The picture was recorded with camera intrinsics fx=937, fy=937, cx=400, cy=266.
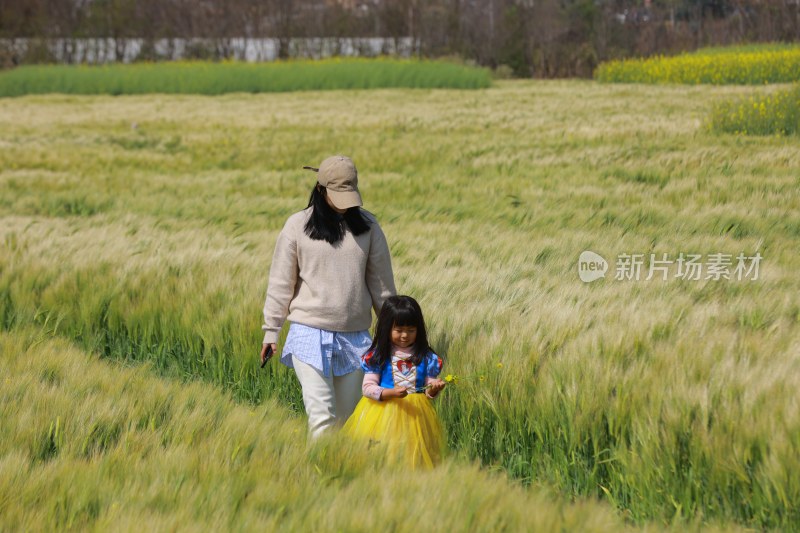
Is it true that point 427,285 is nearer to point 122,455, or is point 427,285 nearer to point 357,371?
point 357,371

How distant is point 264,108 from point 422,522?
19796 mm

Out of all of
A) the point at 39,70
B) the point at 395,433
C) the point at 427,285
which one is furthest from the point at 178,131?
the point at 39,70

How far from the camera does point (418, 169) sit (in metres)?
9.58

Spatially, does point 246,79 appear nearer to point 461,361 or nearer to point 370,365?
point 461,361

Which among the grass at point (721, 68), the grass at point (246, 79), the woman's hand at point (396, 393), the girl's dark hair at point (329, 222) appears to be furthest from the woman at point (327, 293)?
the grass at point (246, 79)

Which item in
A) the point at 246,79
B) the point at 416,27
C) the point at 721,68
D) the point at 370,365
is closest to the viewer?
the point at 370,365

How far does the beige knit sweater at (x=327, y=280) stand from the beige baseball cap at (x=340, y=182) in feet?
0.57

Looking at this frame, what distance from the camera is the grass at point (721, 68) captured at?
23.3 metres

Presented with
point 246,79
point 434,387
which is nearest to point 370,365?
point 434,387

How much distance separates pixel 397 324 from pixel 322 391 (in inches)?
17.9

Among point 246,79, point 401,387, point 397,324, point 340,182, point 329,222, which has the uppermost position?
point 246,79

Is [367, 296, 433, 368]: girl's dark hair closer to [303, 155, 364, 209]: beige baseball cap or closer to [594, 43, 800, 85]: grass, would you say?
[303, 155, 364, 209]: beige baseball cap

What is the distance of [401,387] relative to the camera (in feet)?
9.30

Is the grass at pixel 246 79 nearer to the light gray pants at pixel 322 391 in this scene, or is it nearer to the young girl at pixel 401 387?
the light gray pants at pixel 322 391
